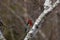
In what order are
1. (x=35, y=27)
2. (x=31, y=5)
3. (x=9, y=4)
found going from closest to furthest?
(x=35, y=27) < (x=31, y=5) < (x=9, y=4)

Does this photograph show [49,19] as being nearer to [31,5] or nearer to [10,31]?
[31,5]

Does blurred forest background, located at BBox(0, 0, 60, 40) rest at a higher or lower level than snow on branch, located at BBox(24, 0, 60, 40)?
higher

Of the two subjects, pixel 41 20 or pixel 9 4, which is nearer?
pixel 41 20

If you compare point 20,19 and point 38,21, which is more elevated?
point 20,19

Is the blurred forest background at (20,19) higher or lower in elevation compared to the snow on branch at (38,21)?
higher

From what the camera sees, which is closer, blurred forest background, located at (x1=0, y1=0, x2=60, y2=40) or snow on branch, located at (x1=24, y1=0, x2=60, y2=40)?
snow on branch, located at (x1=24, y1=0, x2=60, y2=40)

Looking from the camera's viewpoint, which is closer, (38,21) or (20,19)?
(38,21)

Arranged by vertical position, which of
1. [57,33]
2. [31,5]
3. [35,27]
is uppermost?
[31,5]

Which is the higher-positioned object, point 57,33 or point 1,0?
point 1,0

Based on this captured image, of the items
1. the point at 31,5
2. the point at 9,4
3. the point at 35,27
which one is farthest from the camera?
the point at 9,4

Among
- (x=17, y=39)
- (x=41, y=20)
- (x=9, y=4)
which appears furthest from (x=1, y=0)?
(x=41, y=20)

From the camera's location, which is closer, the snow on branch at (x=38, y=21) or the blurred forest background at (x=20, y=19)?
the snow on branch at (x=38, y=21)
